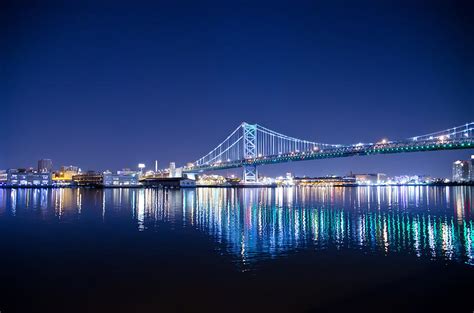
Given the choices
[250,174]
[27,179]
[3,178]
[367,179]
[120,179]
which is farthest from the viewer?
[367,179]

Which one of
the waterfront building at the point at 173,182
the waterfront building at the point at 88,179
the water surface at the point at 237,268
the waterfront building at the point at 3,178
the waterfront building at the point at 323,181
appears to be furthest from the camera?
the waterfront building at the point at 323,181

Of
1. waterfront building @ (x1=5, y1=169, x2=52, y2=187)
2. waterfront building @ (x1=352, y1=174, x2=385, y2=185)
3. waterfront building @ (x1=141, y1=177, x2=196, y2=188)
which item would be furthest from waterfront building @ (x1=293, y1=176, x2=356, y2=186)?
waterfront building @ (x1=5, y1=169, x2=52, y2=187)

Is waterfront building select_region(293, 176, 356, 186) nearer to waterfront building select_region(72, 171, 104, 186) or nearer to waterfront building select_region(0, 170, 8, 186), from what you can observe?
waterfront building select_region(72, 171, 104, 186)

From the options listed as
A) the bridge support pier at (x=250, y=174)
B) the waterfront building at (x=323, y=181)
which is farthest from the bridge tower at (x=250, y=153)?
the waterfront building at (x=323, y=181)

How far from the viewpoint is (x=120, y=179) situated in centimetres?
9988

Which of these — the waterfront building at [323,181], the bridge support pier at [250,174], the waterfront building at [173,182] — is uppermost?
the bridge support pier at [250,174]

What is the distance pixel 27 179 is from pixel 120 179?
24.9 m

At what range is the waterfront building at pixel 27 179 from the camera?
9962 centimetres

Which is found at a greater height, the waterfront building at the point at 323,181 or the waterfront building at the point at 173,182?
the waterfront building at the point at 173,182

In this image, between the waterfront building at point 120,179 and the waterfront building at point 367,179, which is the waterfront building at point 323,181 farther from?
the waterfront building at point 120,179

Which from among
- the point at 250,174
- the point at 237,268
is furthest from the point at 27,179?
the point at 237,268

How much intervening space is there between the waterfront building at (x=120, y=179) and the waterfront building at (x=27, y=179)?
51.0ft

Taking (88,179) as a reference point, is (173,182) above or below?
below

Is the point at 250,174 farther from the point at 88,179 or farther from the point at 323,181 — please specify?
the point at 323,181
